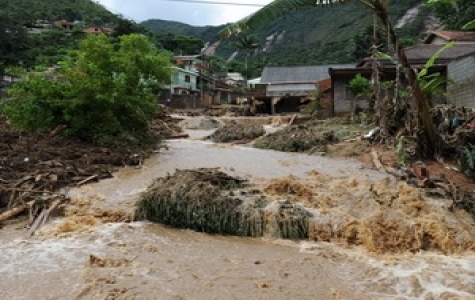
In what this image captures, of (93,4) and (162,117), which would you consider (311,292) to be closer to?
(162,117)

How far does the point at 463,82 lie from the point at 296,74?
28690 mm

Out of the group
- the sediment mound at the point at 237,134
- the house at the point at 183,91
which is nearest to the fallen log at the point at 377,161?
the sediment mound at the point at 237,134

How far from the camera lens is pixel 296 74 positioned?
42688mm

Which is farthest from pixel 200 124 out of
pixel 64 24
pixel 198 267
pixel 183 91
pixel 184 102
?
pixel 64 24

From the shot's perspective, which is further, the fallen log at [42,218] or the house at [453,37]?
the house at [453,37]

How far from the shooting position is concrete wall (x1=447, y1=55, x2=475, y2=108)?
13.9 metres

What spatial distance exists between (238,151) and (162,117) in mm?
13307

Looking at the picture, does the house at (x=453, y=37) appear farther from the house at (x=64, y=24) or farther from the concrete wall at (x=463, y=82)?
the house at (x=64, y=24)

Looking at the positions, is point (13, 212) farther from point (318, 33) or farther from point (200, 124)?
point (318, 33)

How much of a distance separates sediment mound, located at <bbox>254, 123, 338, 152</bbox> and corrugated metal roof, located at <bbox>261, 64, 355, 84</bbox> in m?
23.6

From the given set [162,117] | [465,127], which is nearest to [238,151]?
[465,127]

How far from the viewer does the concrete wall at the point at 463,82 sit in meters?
13.9

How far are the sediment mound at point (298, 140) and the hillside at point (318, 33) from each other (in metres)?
47.6

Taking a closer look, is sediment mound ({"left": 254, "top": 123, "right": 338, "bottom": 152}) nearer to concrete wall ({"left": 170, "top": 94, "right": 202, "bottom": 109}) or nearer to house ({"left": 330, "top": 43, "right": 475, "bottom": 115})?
house ({"left": 330, "top": 43, "right": 475, "bottom": 115})
